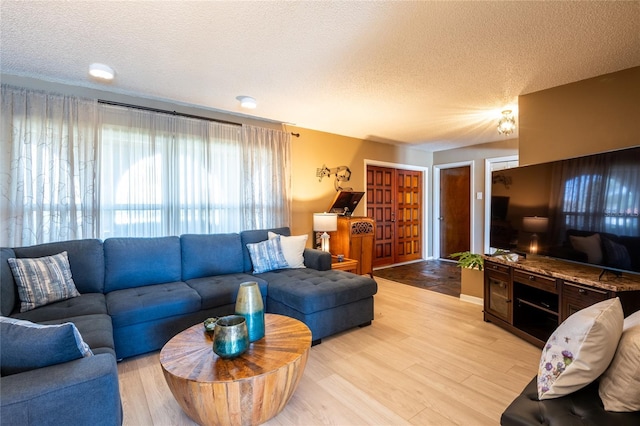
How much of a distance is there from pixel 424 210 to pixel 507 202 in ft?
11.0

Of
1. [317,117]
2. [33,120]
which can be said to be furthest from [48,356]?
[317,117]

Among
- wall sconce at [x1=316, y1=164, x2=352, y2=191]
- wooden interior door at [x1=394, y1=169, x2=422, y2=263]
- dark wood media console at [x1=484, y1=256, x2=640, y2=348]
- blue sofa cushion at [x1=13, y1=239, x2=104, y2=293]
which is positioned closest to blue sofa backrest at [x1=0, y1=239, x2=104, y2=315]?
blue sofa cushion at [x1=13, y1=239, x2=104, y2=293]

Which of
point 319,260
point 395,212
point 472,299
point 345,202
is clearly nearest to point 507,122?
point 472,299

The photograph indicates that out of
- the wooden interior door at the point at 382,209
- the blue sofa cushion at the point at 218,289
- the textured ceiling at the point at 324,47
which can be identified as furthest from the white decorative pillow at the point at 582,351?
the wooden interior door at the point at 382,209

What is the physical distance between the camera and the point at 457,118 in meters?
3.88

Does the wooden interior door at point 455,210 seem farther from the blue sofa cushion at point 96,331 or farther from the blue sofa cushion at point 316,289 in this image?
the blue sofa cushion at point 96,331

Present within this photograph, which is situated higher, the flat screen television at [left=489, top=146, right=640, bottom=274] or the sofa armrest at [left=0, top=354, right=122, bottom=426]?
the flat screen television at [left=489, top=146, right=640, bottom=274]

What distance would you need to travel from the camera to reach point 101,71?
2439 mm

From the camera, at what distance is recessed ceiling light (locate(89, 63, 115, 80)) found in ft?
7.89

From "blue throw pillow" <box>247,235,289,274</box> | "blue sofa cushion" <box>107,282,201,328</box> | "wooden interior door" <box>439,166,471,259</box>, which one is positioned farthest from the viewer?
"wooden interior door" <box>439,166,471,259</box>

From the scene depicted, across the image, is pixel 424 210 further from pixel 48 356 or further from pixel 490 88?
pixel 48 356

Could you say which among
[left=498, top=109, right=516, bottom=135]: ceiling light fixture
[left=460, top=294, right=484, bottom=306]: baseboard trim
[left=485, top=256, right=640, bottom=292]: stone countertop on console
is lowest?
[left=460, top=294, right=484, bottom=306]: baseboard trim

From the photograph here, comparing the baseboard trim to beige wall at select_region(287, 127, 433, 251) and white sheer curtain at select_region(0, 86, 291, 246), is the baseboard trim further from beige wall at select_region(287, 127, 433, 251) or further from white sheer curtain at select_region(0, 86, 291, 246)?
white sheer curtain at select_region(0, 86, 291, 246)

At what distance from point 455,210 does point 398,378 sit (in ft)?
15.5
